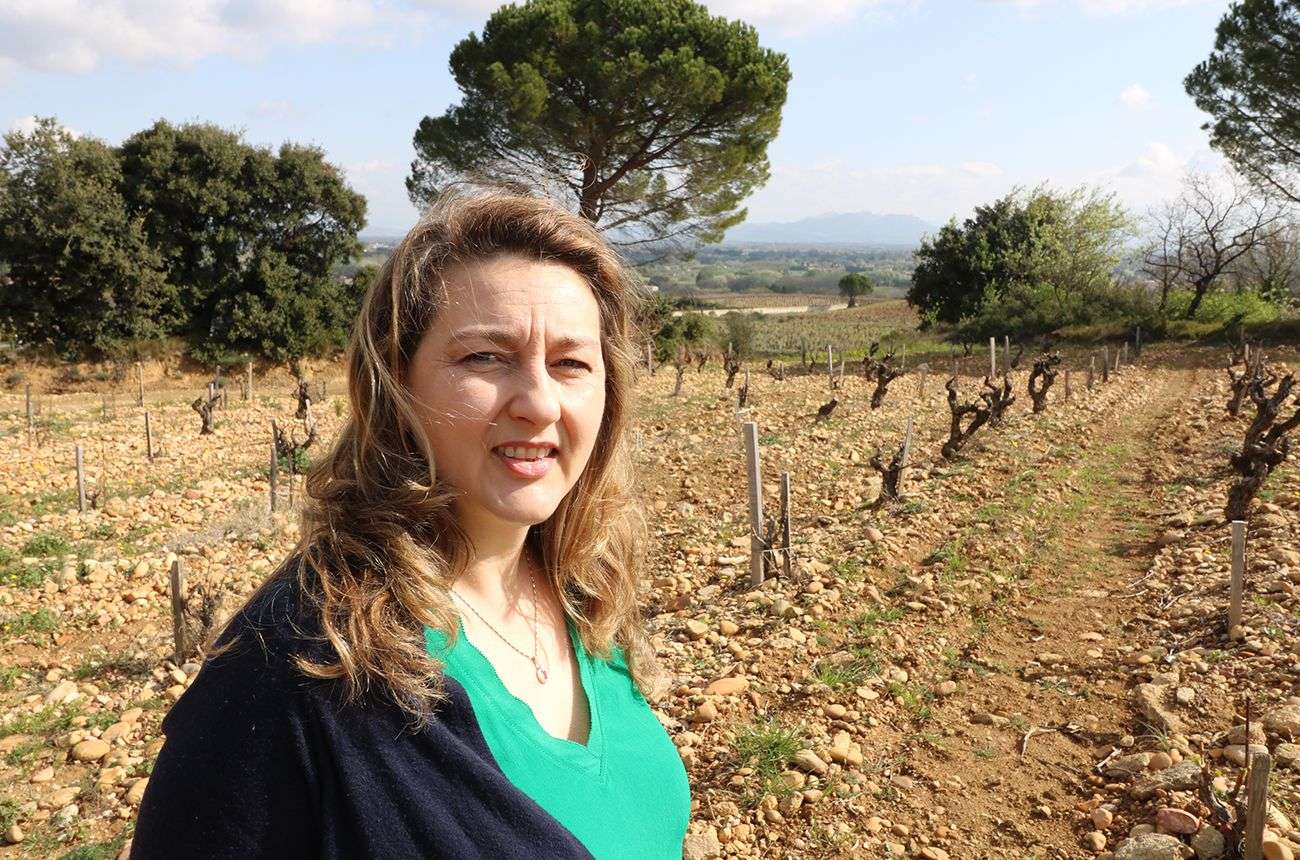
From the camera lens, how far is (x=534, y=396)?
1266 millimetres

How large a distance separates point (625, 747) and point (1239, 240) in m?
31.2

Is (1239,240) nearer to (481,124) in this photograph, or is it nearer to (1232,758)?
(481,124)

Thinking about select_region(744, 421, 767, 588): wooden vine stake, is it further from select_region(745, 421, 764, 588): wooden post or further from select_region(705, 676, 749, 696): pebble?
select_region(705, 676, 749, 696): pebble

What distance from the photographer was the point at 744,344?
27703 millimetres

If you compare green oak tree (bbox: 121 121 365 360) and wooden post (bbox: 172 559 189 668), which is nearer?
wooden post (bbox: 172 559 189 668)

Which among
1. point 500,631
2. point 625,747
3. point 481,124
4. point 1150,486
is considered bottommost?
point 1150,486

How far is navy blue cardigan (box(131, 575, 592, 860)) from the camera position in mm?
959

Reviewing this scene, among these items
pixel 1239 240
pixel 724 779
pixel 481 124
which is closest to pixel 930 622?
pixel 724 779

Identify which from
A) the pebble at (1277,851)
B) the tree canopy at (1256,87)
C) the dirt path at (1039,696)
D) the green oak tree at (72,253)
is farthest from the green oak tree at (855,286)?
the pebble at (1277,851)

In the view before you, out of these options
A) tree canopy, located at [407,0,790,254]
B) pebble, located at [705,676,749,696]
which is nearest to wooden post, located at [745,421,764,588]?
pebble, located at [705,676,749,696]

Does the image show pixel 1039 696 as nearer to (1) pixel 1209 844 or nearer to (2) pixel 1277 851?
(1) pixel 1209 844

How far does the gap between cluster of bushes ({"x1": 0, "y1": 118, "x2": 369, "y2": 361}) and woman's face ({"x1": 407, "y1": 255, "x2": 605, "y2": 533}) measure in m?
23.3

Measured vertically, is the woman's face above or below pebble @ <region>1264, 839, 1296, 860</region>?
above

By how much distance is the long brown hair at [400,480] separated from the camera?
1095 millimetres
